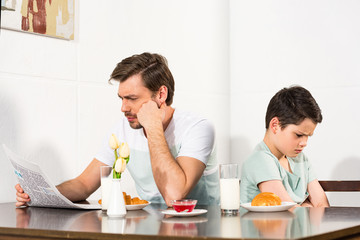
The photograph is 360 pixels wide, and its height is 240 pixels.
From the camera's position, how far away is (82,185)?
82.3 inches

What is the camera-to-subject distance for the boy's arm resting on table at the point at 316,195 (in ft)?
7.68

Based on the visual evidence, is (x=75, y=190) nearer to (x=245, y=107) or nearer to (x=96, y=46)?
(x=96, y=46)

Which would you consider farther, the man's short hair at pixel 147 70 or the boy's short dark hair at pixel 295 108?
the boy's short dark hair at pixel 295 108

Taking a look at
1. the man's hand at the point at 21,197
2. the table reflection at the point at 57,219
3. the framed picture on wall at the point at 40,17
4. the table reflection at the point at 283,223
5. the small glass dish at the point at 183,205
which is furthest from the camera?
the framed picture on wall at the point at 40,17

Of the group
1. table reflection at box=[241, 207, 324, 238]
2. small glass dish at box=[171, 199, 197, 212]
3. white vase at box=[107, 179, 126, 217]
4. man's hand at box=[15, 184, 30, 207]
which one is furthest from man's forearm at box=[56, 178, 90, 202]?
table reflection at box=[241, 207, 324, 238]

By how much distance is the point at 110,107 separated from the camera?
2631 millimetres

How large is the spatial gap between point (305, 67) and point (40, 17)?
156cm

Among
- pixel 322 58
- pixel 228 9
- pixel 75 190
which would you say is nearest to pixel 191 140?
pixel 75 190

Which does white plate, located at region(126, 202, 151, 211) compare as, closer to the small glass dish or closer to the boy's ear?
the small glass dish

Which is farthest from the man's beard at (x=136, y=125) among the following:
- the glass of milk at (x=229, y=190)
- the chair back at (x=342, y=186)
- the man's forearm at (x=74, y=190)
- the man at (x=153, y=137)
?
the chair back at (x=342, y=186)

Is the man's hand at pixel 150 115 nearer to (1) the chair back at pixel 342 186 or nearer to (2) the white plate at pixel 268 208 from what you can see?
(2) the white plate at pixel 268 208

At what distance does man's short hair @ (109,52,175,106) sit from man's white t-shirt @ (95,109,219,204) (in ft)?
0.48

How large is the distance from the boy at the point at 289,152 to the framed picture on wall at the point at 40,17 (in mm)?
986

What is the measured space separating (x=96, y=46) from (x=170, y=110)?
0.59 meters
